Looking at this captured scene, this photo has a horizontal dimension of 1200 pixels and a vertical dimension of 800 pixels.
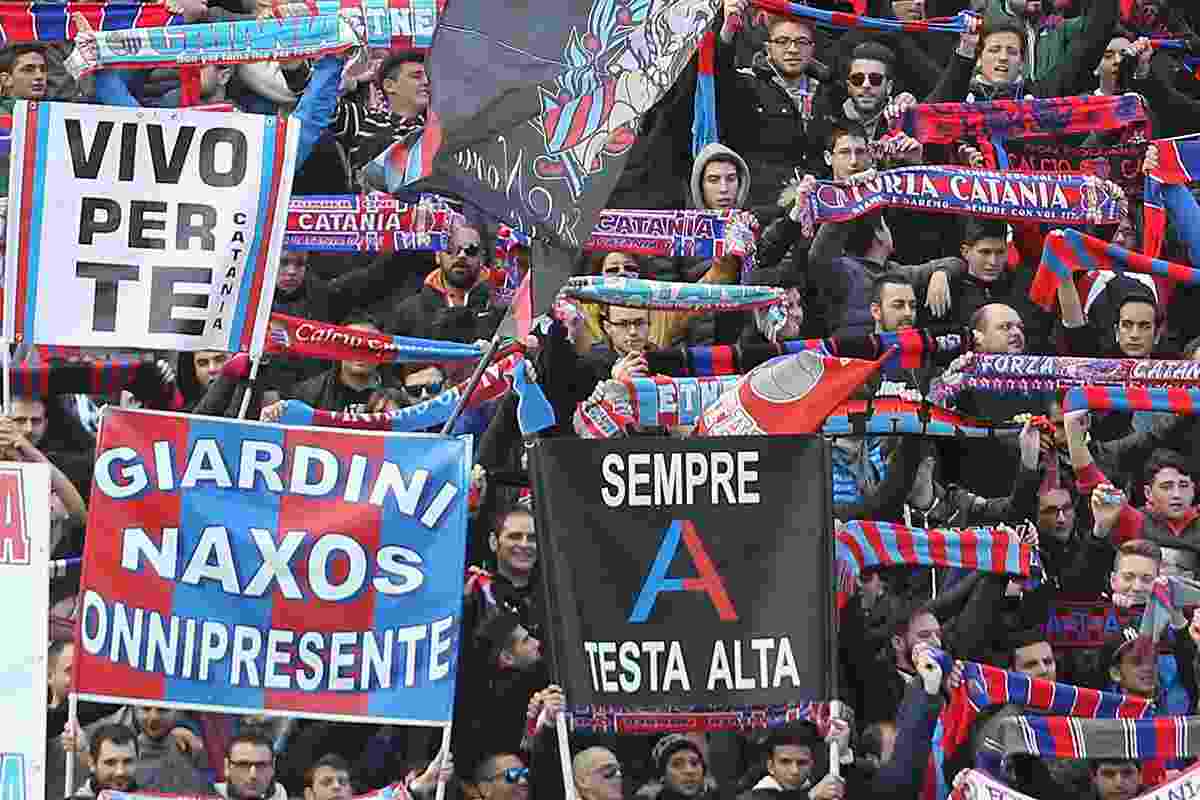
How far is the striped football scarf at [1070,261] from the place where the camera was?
58.3 feet

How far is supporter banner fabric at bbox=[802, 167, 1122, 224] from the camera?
58.3ft

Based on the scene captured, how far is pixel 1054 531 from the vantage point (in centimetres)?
1666

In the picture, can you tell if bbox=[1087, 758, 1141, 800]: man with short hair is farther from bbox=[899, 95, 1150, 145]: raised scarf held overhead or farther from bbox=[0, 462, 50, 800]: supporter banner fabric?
bbox=[0, 462, 50, 800]: supporter banner fabric

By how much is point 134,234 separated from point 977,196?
15.5 ft

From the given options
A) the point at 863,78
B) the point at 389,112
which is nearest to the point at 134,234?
the point at 389,112

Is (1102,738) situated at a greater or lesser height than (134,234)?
lesser

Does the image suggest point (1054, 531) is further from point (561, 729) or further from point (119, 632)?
point (119, 632)

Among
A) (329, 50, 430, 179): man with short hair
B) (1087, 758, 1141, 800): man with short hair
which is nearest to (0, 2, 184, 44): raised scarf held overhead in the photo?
(329, 50, 430, 179): man with short hair

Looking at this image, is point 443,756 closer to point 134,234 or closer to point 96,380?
point 134,234

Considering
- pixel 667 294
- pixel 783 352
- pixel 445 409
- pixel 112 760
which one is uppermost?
pixel 667 294

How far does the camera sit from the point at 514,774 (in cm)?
1542

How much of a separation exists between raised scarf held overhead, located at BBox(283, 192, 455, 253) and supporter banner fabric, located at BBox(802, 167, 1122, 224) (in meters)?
1.68

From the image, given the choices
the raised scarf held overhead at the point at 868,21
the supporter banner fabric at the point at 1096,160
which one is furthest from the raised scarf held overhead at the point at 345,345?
the supporter banner fabric at the point at 1096,160

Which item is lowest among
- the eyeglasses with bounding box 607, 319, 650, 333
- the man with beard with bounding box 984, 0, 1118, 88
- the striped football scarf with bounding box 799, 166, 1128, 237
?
the eyeglasses with bounding box 607, 319, 650, 333
